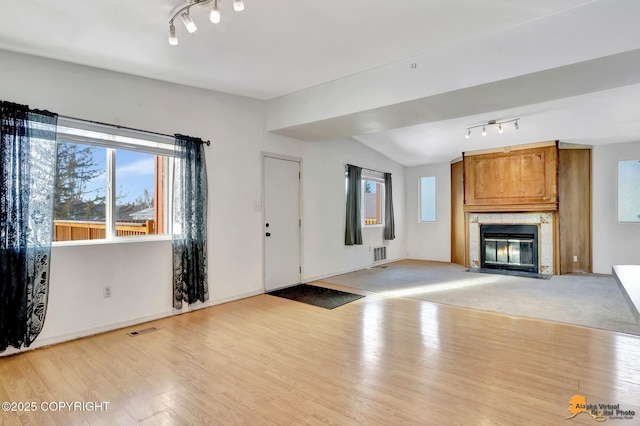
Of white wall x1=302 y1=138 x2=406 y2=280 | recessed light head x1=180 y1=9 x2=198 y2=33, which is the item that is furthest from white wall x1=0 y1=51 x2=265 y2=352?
recessed light head x1=180 y1=9 x2=198 y2=33

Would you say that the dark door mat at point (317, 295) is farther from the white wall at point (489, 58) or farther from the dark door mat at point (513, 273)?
the dark door mat at point (513, 273)

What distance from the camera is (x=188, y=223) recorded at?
4.05 metres

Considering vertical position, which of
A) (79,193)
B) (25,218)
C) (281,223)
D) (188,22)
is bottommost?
(281,223)

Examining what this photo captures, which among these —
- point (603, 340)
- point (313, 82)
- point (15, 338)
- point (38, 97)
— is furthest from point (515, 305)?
point (38, 97)

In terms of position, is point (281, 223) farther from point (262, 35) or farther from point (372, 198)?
point (372, 198)

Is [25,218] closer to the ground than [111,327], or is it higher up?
higher up

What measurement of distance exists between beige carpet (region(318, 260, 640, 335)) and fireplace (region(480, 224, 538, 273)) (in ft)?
1.91

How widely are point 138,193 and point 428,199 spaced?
686cm

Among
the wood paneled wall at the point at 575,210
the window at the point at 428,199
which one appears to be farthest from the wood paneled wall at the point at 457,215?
the wood paneled wall at the point at 575,210

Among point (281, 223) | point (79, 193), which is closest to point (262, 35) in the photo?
point (79, 193)

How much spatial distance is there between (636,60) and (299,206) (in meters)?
4.30

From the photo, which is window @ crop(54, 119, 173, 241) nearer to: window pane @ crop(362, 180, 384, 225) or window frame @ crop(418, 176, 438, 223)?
window pane @ crop(362, 180, 384, 225)

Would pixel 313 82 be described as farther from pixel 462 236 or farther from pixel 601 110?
pixel 462 236

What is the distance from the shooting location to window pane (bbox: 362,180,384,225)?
759cm
